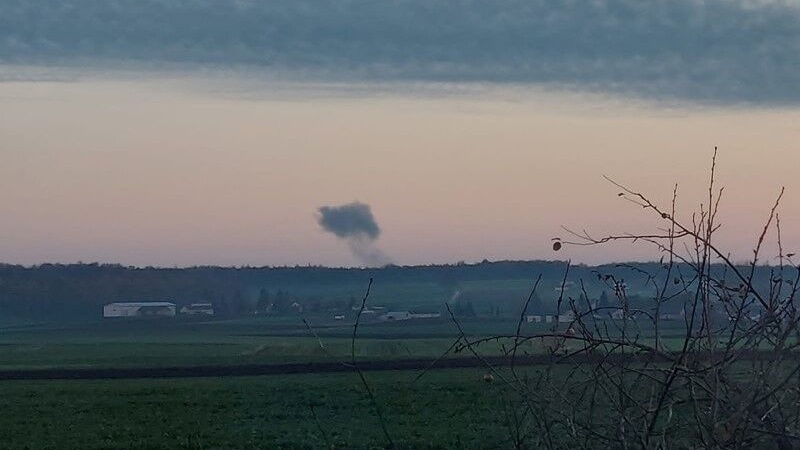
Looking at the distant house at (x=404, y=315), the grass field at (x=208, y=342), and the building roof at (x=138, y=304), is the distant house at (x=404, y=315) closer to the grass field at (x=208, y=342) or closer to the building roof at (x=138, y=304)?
the grass field at (x=208, y=342)

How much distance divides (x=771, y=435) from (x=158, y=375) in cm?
3753

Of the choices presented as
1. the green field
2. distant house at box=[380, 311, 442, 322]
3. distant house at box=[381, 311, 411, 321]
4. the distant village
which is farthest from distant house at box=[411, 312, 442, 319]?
the green field

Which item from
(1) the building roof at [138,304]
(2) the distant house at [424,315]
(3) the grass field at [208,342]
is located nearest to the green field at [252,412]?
(3) the grass field at [208,342]

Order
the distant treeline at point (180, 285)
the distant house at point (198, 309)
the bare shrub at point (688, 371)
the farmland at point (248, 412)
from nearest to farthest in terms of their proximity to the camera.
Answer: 1. the bare shrub at point (688, 371)
2. the farmland at point (248, 412)
3. the distant treeline at point (180, 285)
4. the distant house at point (198, 309)

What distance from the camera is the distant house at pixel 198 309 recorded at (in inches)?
4476

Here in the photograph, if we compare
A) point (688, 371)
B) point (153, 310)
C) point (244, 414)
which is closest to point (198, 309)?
point (153, 310)

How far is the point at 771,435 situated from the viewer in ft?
9.78

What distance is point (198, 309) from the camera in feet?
376

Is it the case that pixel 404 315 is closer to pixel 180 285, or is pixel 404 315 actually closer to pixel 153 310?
pixel 153 310

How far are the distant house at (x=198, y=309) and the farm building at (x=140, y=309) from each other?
1.36 metres

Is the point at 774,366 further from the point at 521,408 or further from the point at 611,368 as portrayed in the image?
the point at 521,408

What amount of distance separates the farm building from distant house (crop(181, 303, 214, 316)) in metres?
1.36

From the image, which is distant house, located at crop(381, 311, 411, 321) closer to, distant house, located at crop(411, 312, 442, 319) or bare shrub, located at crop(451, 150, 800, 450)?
distant house, located at crop(411, 312, 442, 319)

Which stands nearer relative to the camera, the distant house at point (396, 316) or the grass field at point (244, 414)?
the grass field at point (244, 414)
